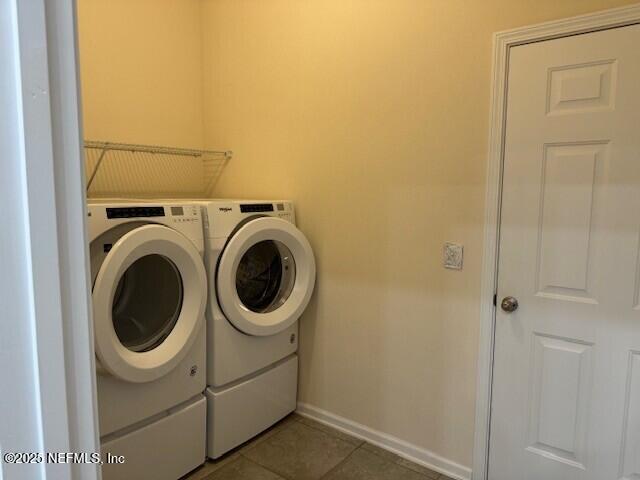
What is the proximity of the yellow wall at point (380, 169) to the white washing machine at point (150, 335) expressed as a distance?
2.52ft

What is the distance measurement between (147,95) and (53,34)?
249cm

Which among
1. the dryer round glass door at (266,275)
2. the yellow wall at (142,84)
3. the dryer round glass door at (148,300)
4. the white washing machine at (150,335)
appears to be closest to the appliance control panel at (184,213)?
the white washing machine at (150,335)

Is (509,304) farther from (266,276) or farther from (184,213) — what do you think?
(184,213)

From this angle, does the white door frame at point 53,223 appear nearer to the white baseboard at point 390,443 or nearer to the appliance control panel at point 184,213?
the appliance control panel at point 184,213

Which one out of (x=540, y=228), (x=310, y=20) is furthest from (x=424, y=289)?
(x=310, y=20)

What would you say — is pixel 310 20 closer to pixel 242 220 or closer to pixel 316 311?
pixel 242 220

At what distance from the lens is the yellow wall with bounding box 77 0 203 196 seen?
2471mm

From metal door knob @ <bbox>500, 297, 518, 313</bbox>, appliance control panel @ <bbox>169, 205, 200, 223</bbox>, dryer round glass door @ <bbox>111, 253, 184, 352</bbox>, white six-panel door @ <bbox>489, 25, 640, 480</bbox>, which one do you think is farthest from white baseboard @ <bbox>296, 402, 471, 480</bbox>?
appliance control panel @ <bbox>169, 205, 200, 223</bbox>

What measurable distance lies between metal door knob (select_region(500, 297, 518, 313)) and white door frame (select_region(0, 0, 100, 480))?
1783 mm

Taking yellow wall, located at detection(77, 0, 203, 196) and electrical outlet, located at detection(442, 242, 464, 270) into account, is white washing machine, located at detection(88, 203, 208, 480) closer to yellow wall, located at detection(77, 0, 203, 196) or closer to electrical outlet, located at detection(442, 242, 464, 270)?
yellow wall, located at detection(77, 0, 203, 196)

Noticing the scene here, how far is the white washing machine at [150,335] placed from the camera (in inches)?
67.3

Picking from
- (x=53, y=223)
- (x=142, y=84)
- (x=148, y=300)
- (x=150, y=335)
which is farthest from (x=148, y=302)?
(x=53, y=223)

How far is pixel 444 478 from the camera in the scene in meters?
2.16

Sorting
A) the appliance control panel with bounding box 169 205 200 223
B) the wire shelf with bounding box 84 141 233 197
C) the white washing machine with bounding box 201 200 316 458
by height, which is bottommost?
the white washing machine with bounding box 201 200 316 458
